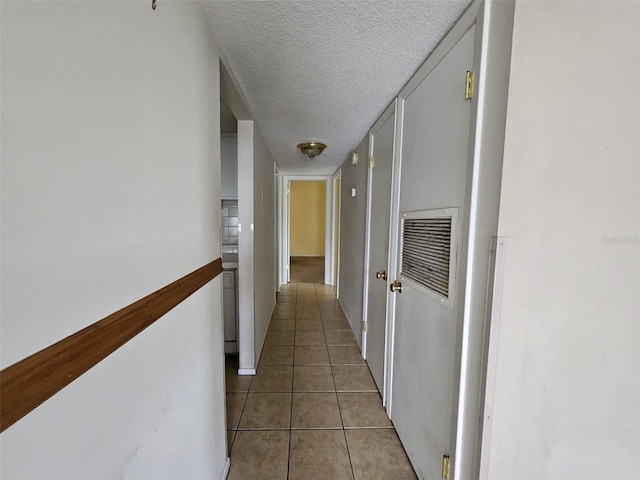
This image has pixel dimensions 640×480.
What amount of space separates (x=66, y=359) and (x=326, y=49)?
1415mm

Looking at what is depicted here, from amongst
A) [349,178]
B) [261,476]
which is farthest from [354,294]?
[261,476]

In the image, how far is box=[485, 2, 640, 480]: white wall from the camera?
791 mm

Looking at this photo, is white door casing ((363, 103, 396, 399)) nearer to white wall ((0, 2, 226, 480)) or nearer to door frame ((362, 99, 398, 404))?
door frame ((362, 99, 398, 404))

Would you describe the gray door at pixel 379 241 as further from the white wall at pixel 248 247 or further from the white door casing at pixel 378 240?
the white wall at pixel 248 247

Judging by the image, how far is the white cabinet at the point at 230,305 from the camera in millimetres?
2352

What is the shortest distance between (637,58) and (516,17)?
1.25 feet

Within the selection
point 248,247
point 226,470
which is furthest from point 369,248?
point 226,470

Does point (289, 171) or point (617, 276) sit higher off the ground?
point (289, 171)

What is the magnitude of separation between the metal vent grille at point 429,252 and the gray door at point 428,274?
2 centimetres

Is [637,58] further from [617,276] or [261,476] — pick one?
[261,476]

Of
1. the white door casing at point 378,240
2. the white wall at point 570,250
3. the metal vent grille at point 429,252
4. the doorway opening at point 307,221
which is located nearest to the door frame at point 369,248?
the white door casing at point 378,240

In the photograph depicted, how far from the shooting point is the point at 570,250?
2.76 ft

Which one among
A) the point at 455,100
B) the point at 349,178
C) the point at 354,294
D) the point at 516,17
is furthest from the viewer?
the point at 349,178

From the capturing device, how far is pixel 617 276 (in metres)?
0.85
